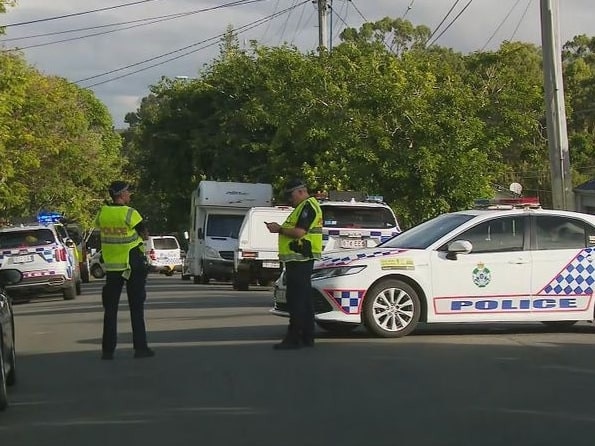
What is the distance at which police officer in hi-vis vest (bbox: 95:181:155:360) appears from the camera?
1170 centimetres

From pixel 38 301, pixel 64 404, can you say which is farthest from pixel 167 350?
pixel 38 301

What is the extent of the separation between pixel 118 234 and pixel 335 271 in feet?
8.28

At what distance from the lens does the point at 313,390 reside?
939 centimetres

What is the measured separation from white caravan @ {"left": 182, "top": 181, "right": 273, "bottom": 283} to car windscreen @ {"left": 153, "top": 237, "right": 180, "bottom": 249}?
2212cm

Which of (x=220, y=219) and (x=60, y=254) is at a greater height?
(x=220, y=219)

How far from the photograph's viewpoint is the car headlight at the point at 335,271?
1270 centimetres

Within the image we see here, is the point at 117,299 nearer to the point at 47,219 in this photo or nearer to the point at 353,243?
the point at 353,243

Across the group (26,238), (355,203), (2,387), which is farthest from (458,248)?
(26,238)

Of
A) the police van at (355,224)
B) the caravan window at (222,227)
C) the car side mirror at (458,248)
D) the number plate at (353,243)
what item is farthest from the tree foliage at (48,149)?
the car side mirror at (458,248)

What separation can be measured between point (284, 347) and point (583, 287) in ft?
12.0

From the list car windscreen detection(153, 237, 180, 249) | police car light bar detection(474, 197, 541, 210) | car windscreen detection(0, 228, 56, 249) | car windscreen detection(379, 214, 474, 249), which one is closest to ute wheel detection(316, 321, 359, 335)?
car windscreen detection(379, 214, 474, 249)

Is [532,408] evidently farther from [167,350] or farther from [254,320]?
[254,320]

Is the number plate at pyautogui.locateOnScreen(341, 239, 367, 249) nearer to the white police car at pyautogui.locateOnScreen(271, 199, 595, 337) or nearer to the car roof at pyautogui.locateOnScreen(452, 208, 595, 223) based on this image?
the white police car at pyautogui.locateOnScreen(271, 199, 595, 337)

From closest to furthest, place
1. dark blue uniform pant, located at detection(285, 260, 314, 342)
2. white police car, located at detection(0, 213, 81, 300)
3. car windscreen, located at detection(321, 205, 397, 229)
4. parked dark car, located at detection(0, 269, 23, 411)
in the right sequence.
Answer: parked dark car, located at detection(0, 269, 23, 411) < dark blue uniform pant, located at detection(285, 260, 314, 342) < car windscreen, located at detection(321, 205, 397, 229) < white police car, located at detection(0, 213, 81, 300)
